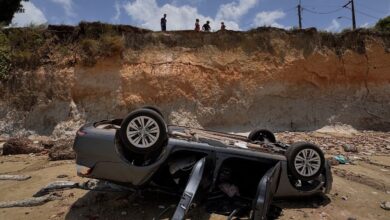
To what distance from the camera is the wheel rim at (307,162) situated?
19.2ft

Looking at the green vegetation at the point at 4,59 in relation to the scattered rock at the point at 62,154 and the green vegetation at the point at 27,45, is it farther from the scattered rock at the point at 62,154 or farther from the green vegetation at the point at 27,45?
the scattered rock at the point at 62,154

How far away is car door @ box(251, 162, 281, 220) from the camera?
188 inches

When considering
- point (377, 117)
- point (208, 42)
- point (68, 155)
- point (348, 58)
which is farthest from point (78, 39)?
point (377, 117)

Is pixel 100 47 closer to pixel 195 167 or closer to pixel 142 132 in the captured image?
pixel 142 132

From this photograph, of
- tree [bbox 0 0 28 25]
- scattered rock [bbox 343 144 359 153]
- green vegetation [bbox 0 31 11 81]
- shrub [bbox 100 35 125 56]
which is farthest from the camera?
tree [bbox 0 0 28 25]

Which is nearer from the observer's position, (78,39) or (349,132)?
(78,39)

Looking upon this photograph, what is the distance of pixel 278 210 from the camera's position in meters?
5.79

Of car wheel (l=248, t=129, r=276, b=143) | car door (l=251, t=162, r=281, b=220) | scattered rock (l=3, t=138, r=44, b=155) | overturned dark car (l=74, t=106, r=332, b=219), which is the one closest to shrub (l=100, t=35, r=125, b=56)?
scattered rock (l=3, t=138, r=44, b=155)

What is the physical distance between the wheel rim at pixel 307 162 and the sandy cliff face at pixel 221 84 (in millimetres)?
9765

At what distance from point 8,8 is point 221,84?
12.0 meters

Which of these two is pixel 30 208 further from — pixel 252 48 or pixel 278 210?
pixel 252 48

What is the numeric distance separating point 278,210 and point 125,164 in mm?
2327

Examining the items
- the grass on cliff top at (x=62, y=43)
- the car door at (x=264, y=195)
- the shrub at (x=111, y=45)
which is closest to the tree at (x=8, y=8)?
the grass on cliff top at (x=62, y=43)

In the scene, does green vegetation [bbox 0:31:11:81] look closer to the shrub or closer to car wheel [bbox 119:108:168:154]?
the shrub
